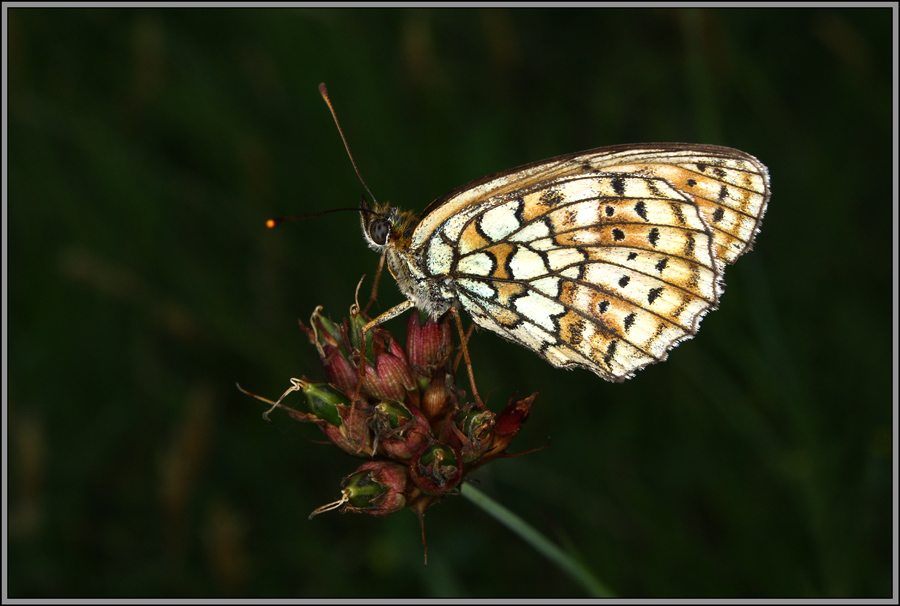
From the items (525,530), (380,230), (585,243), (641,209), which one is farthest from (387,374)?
(641,209)

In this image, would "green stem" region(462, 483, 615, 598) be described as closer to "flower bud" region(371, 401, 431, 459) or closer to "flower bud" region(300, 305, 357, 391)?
"flower bud" region(371, 401, 431, 459)

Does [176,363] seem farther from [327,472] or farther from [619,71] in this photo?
[619,71]

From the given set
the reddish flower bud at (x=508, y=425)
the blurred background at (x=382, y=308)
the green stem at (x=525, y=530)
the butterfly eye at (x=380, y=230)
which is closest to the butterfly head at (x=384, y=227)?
the butterfly eye at (x=380, y=230)

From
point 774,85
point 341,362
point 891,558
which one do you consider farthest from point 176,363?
point 774,85

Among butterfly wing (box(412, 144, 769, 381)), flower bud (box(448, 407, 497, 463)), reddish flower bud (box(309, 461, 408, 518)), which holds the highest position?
butterfly wing (box(412, 144, 769, 381))

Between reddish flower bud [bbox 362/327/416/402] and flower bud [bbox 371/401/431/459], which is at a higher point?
reddish flower bud [bbox 362/327/416/402]

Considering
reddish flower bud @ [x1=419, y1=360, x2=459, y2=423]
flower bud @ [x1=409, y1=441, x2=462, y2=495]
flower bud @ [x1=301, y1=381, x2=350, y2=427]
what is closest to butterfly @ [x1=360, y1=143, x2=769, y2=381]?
reddish flower bud @ [x1=419, y1=360, x2=459, y2=423]
